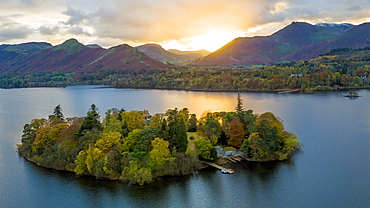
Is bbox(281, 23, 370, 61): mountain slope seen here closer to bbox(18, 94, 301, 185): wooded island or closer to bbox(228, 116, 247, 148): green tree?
bbox(18, 94, 301, 185): wooded island

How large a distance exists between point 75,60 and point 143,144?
16181 centimetres

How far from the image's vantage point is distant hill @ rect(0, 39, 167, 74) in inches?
5906

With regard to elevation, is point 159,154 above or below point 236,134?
below

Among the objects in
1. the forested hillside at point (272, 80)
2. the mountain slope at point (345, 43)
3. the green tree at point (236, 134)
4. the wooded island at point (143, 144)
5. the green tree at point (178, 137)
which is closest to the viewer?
the wooded island at point (143, 144)

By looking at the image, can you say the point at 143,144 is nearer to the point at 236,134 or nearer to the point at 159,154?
the point at 159,154

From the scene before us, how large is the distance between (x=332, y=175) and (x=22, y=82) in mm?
124600

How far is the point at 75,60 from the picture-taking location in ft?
547

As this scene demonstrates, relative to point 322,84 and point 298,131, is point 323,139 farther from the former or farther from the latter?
point 322,84

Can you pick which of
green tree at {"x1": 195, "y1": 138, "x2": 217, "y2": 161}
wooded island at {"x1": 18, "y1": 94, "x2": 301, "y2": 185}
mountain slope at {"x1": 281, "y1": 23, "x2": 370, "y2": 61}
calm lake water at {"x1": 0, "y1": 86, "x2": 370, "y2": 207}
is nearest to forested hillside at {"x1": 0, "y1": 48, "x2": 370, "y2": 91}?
mountain slope at {"x1": 281, "y1": 23, "x2": 370, "y2": 61}

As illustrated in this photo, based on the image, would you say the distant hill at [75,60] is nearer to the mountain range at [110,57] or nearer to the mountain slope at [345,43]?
the mountain range at [110,57]

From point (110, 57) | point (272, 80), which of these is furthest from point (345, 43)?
point (110, 57)

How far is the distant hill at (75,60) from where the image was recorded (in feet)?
492

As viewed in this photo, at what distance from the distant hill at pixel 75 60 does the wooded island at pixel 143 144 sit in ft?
394

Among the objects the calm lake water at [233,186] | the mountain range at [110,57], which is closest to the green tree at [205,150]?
the calm lake water at [233,186]
